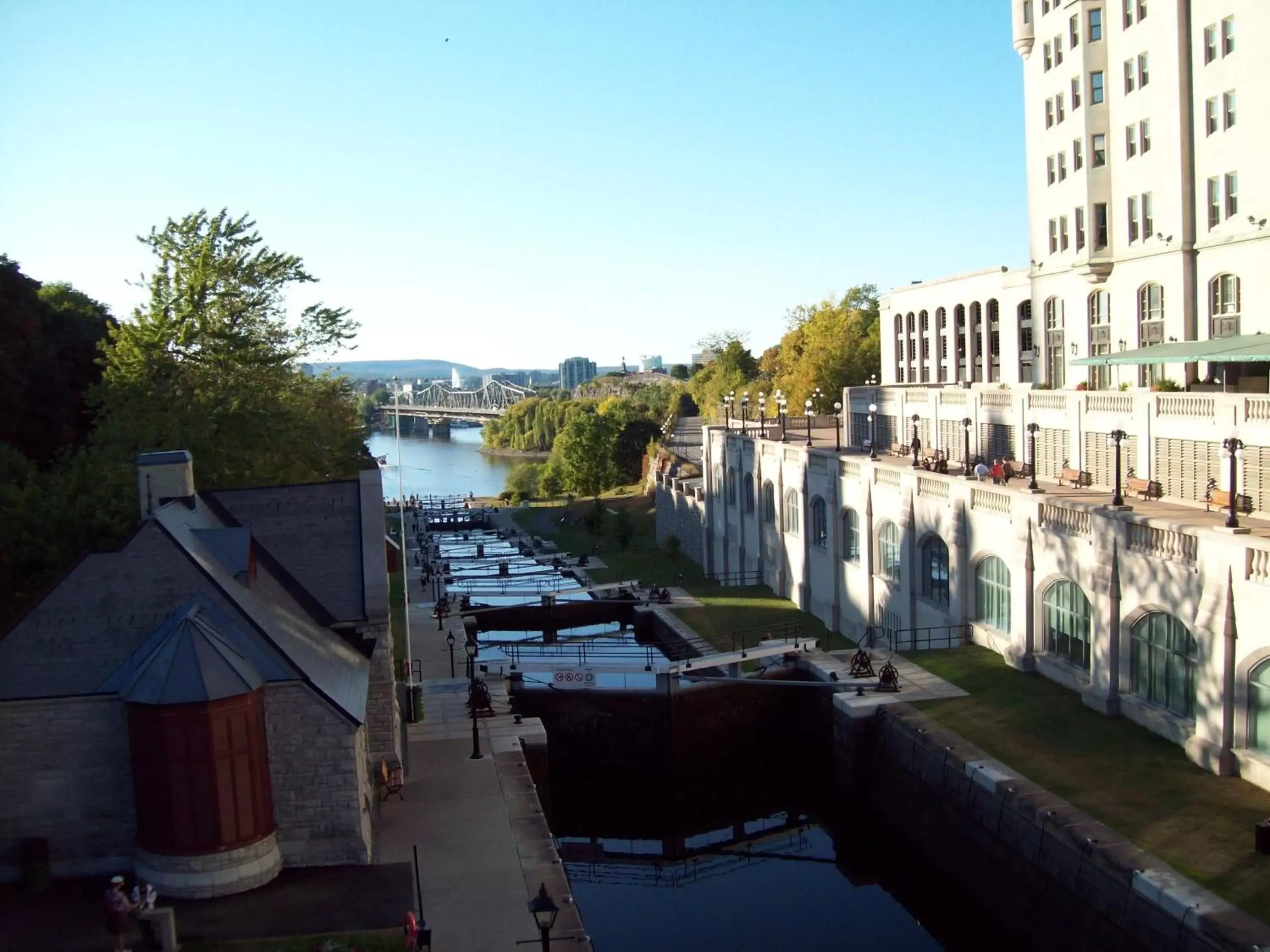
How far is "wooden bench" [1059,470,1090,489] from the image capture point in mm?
38375

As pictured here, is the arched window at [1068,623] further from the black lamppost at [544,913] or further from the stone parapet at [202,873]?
the stone parapet at [202,873]

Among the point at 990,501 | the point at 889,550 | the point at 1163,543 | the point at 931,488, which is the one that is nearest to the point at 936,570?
the point at 931,488

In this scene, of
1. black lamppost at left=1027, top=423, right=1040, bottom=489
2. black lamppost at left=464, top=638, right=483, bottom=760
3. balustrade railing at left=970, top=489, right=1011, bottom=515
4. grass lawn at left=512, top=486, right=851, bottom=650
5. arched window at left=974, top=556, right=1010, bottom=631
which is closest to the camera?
black lamppost at left=464, top=638, right=483, bottom=760

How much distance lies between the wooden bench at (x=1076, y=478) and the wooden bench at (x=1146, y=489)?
278cm

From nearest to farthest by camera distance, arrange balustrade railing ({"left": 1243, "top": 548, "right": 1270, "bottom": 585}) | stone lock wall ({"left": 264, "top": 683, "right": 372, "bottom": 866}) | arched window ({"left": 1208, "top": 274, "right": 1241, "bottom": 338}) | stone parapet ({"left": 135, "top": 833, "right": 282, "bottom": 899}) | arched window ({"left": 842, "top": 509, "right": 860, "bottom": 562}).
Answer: stone parapet ({"left": 135, "top": 833, "right": 282, "bottom": 899})
stone lock wall ({"left": 264, "top": 683, "right": 372, "bottom": 866})
balustrade railing ({"left": 1243, "top": 548, "right": 1270, "bottom": 585})
arched window ({"left": 1208, "top": 274, "right": 1241, "bottom": 338})
arched window ({"left": 842, "top": 509, "right": 860, "bottom": 562})

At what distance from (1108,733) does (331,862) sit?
17749 millimetres

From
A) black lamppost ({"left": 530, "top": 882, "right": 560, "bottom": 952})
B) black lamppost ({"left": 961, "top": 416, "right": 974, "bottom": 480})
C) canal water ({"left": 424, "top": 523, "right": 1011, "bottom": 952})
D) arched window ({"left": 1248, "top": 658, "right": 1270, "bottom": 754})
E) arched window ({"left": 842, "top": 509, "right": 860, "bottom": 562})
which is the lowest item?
canal water ({"left": 424, "top": 523, "right": 1011, "bottom": 952})

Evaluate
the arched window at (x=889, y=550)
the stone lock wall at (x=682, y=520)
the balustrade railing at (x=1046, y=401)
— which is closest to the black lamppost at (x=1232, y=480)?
the balustrade railing at (x=1046, y=401)

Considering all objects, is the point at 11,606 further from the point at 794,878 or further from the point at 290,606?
the point at 794,878

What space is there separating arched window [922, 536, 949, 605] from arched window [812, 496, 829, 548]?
9.34 metres

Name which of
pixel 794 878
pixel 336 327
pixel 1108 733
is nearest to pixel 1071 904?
pixel 1108 733

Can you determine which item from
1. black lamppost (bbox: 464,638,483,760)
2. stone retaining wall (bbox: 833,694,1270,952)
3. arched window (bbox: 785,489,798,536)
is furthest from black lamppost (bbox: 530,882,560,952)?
arched window (bbox: 785,489,798,536)

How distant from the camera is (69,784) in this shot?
20.2m

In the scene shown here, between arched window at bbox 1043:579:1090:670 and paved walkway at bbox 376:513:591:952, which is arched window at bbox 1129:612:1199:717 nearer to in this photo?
arched window at bbox 1043:579:1090:670
